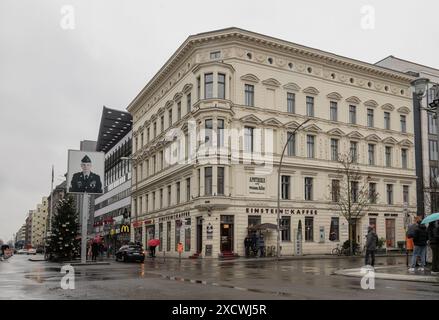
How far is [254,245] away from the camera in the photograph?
4031 cm

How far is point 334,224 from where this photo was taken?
1860 inches

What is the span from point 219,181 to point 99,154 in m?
10.2

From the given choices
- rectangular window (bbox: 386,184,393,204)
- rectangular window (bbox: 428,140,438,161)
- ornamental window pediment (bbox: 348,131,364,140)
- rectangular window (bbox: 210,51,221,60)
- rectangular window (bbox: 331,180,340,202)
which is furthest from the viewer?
rectangular window (bbox: 428,140,438,161)

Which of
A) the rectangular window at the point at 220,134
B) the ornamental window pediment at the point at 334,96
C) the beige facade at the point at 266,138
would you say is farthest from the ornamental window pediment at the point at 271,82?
the rectangular window at the point at 220,134

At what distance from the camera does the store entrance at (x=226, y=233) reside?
134ft

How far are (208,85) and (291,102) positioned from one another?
861 cm

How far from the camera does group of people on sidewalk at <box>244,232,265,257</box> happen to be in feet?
132

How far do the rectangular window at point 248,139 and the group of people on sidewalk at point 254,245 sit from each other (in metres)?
7.52

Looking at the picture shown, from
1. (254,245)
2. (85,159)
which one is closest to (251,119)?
(254,245)

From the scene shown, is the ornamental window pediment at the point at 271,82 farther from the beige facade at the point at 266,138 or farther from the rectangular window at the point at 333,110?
the rectangular window at the point at 333,110

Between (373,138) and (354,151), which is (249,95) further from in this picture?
(373,138)

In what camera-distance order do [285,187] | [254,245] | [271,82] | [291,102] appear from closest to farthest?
[254,245] < [285,187] < [271,82] < [291,102]

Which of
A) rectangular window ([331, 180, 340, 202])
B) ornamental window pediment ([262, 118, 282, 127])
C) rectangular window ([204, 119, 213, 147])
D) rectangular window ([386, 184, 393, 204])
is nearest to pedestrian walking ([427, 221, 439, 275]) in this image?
rectangular window ([204, 119, 213, 147])

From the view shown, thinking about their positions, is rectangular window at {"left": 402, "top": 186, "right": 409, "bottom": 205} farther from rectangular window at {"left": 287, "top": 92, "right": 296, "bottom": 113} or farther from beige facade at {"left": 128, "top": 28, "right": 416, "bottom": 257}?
rectangular window at {"left": 287, "top": 92, "right": 296, "bottom": 113}
